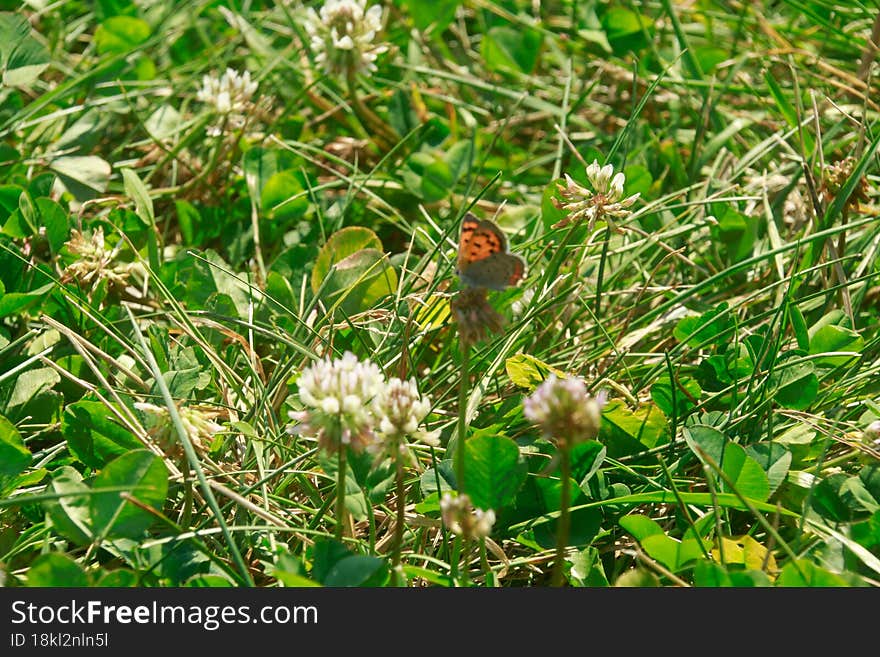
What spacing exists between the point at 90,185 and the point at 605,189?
1.16 meters

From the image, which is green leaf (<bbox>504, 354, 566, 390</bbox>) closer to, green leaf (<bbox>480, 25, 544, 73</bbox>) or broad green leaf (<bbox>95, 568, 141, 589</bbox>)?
broad green leaf (<bbox>95, 568, 141, 589</bbox>)

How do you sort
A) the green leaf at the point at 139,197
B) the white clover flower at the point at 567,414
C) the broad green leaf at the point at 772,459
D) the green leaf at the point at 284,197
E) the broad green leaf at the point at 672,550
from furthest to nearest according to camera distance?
the green leaf at the point at 284,197 < the green leaf at the point at 139,197 < the broad green leaf at the point at 772,459 < the broad green leaf at the point at 672,550 < the white clover flower at the point at 567,414

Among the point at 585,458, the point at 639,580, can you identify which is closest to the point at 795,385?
the point at 585,458

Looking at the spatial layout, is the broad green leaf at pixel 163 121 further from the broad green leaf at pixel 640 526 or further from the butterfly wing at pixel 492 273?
the broad green leaf at pixel 640 526

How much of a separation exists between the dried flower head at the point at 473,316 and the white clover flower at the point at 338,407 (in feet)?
0.42

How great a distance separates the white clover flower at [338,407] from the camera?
1.14m

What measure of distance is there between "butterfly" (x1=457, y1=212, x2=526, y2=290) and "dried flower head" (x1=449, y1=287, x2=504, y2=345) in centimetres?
2

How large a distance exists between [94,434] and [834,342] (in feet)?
3.87

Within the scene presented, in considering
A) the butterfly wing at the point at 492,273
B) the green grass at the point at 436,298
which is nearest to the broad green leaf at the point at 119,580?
the green grass at the point at 436,298

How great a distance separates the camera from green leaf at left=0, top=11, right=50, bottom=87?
209 cm

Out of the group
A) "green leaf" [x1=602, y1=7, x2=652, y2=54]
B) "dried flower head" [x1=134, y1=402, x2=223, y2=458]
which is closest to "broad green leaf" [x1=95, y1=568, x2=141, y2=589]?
"dried flower head" [x1=134, y1=402, x2=223, y2=458]

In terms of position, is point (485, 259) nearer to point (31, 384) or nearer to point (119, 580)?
point (119, 580)

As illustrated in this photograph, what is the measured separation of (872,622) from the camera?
114cm

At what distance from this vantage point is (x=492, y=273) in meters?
1.20
